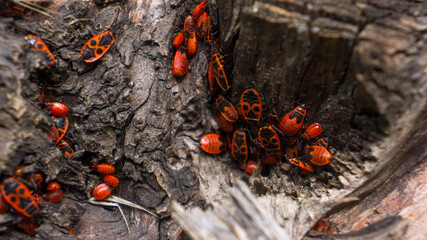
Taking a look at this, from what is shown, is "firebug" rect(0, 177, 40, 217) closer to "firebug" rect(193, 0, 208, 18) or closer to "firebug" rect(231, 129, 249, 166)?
"firebug" rect(231, 129, 249, 166)

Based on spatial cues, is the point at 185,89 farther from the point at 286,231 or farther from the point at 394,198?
the point at 394,198

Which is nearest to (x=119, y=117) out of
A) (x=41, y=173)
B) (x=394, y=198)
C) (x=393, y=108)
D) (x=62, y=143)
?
(x=62, y=143)

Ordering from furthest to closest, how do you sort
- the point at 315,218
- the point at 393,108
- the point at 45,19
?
the point at 45,19 < the point at 315,218 < the point at 393,108

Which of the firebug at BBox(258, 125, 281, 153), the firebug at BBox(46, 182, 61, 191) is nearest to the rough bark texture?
the firebug at BBox(46, 182, 61, 191)

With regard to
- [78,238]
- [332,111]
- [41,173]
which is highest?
[332,111]

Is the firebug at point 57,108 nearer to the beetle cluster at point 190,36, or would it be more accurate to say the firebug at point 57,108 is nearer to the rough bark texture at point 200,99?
the rough bark texture at point 200,99

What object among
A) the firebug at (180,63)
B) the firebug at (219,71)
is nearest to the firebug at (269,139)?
the firebug at (219,71)
